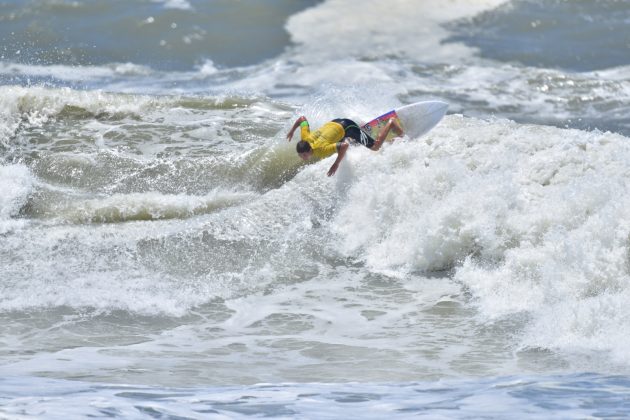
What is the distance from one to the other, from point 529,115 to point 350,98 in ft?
12.7

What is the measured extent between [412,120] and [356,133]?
640 millimetres

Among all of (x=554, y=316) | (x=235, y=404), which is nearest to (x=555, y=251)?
(x=554, y=316)

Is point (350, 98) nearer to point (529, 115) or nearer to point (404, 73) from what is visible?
point (529, 115)

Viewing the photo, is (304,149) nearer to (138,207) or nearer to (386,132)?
→ (386,132)

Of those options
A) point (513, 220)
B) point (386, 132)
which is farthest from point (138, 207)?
point (513, 220)

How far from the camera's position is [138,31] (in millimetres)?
19562

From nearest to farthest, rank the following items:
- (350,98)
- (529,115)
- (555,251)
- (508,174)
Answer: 1. (555,251)
2. (508,174)
3. (350,98)
4. (529,115)

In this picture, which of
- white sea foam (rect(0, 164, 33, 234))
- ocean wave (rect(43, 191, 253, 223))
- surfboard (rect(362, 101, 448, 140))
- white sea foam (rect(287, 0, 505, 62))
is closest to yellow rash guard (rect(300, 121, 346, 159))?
surfboard (rect(362, 101, 448, 140))

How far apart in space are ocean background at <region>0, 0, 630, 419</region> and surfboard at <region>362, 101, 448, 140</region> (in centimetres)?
13

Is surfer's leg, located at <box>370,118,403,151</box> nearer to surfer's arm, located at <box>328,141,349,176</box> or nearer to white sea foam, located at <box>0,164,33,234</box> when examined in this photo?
surfer's arm, located at <box>328,141,349,176</box>

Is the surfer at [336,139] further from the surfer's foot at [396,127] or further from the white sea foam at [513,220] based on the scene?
the white sea foam at [513,220]

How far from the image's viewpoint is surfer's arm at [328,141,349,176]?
9.70 meters

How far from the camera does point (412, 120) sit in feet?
33.8

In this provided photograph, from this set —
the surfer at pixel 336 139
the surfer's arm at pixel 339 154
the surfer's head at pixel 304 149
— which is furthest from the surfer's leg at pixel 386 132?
the surfer's head at pixel 304 149
